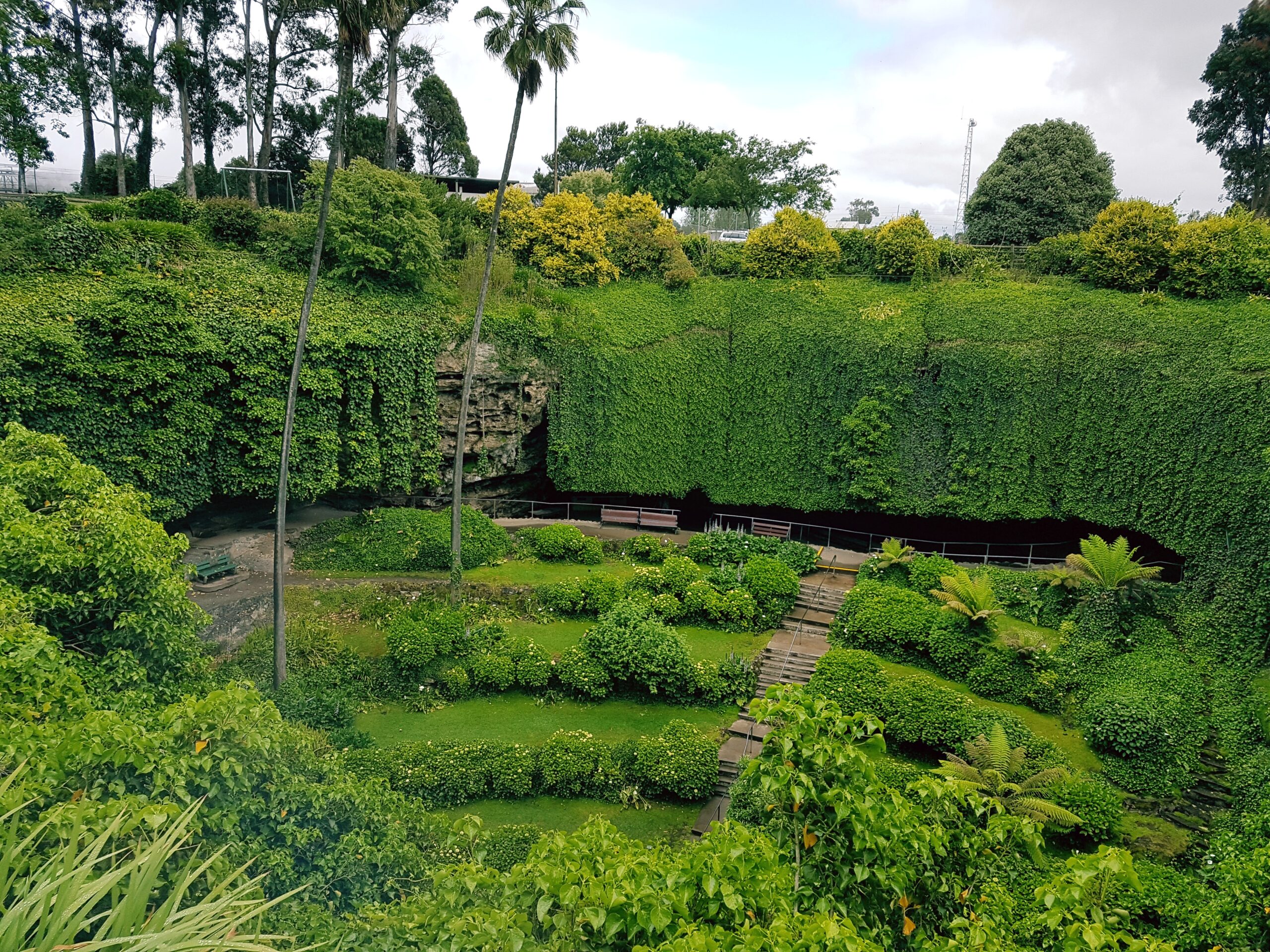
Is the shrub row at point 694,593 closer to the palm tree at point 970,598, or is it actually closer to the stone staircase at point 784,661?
the stone staircase at point 784,661

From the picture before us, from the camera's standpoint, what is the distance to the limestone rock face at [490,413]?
20000mm

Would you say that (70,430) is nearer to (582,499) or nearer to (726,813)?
(582,499)

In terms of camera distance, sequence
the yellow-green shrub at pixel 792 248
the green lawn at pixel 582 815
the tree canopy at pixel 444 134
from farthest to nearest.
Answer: the tree canopy at pixel 444 134 → the yellow-green shrub at pixel 792 248 → the green lawn at pixel 582 815

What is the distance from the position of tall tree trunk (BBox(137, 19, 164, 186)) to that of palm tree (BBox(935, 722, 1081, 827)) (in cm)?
3247

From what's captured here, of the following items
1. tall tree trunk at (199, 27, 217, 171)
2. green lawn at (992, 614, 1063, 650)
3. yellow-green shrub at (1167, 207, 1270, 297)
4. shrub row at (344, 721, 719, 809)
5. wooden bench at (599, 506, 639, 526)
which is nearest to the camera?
shrub row at (344, 721, 719, 809)

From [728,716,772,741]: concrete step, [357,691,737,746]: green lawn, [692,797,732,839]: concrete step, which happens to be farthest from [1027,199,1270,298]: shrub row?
[692,797,732,839]: concrete step

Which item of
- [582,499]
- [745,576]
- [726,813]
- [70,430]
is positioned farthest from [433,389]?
[726,813]

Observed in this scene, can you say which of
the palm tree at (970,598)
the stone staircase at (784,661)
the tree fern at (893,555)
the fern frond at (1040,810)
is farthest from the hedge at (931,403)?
the fern frond at (1040,810)

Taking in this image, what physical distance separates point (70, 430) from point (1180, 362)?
2406 cm

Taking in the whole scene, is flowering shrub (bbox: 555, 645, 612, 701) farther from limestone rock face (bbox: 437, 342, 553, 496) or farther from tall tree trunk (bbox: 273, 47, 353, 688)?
limestone rock face (bbox: 437, 342, 553, 496)

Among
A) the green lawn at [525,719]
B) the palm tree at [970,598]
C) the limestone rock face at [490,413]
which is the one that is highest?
the limestone rock face at [490,413]

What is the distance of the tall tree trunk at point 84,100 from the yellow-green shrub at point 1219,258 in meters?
33.7

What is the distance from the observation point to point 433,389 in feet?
64.0

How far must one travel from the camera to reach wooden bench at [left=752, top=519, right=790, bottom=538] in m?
21.2
